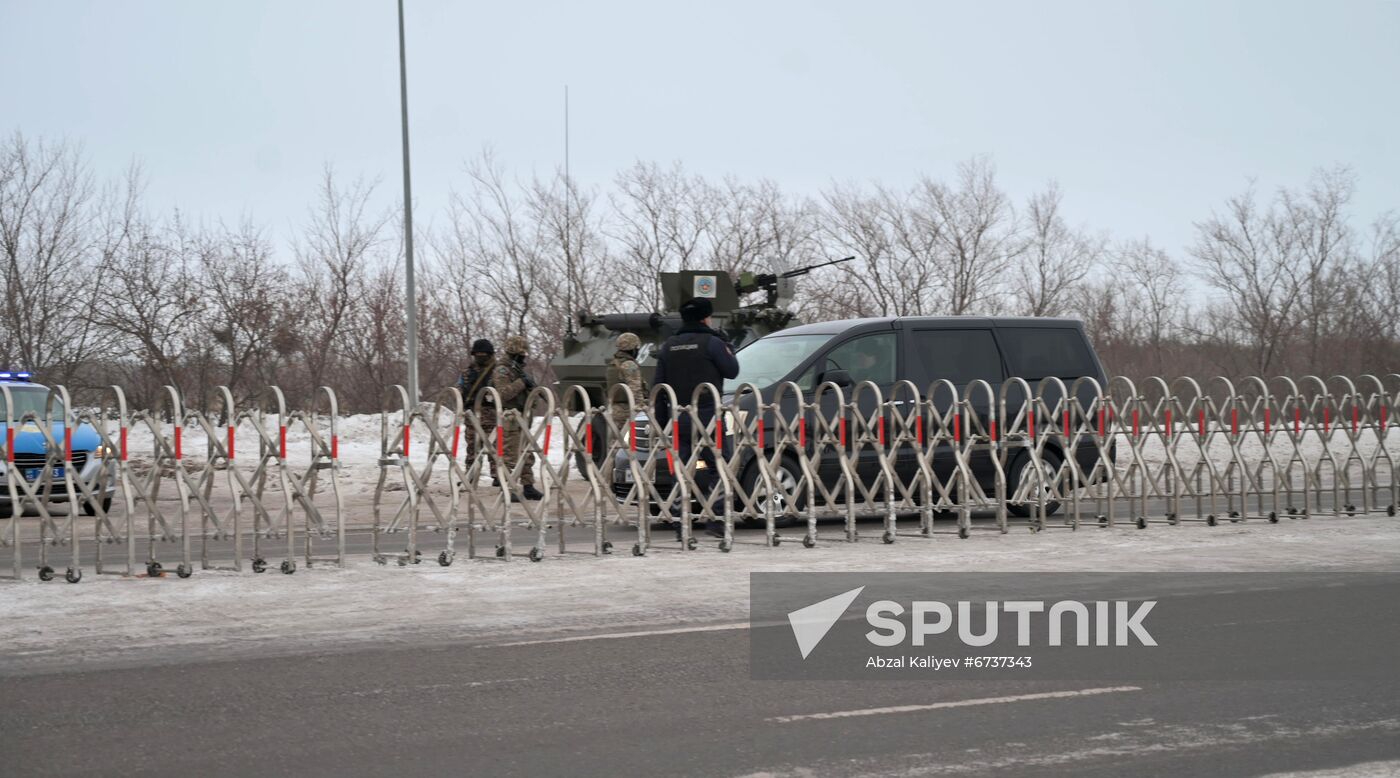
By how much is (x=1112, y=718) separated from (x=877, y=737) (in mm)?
965

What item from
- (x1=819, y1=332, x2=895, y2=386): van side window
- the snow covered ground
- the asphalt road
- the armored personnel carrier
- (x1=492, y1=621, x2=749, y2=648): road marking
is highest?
the armored personnel carrier

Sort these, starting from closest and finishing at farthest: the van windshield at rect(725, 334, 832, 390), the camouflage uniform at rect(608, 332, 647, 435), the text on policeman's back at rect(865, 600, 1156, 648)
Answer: the text on policeman's back at rect(865, 600, 1156, 648) → the van windshield at rect(725, 334, 832, 390) → the camouflage uniform at rect(608, 332, 647, 435)

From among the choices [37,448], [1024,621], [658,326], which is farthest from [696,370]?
[37,448]

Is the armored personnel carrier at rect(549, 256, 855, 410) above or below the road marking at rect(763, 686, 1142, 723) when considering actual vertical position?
above

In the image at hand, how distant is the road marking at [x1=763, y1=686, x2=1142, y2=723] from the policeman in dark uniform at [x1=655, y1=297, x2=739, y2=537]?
5.18 metres

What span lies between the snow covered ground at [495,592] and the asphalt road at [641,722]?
0.67 meters

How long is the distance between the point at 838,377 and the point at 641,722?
7220 mm

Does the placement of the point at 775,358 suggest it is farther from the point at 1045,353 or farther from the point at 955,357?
the point at 1045,353

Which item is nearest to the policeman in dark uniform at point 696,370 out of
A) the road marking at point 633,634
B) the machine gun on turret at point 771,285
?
the road marking at point 633,634

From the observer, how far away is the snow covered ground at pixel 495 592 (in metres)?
6.98

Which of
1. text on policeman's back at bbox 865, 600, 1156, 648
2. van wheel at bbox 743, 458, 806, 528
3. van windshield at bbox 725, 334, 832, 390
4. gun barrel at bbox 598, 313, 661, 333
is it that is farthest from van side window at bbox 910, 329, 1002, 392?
gun barrel at bbox 598, 313, 661, 333

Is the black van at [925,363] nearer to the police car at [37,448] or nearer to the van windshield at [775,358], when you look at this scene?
the van windshield at [775,358]

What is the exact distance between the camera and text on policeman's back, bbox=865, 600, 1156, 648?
6.81m

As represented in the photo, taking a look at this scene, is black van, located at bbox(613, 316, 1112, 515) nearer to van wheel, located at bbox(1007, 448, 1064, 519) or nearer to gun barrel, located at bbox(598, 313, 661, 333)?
van wheel, located at bbox(1007, 448, 1064, 519)
